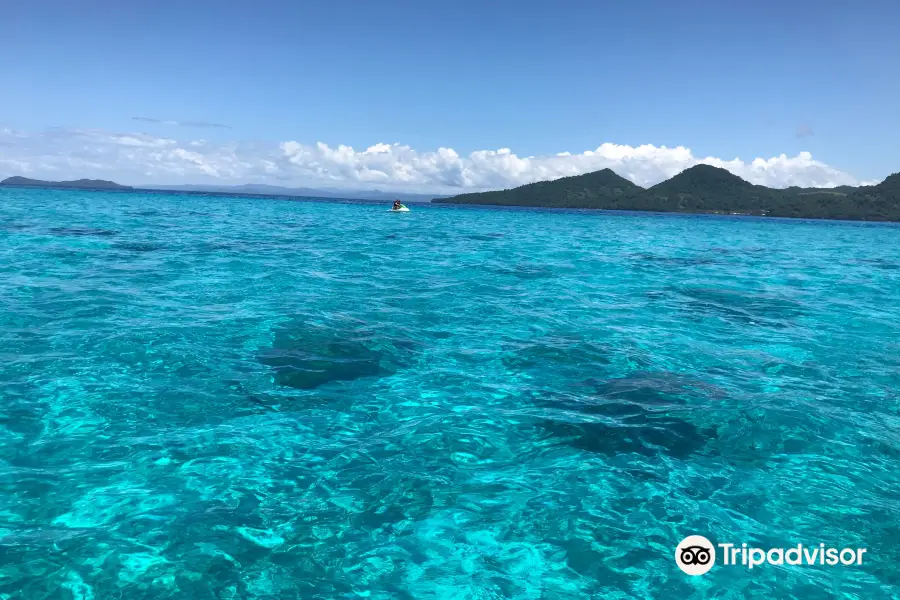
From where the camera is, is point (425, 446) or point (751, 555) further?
point (425, 446)

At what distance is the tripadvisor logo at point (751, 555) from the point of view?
619 centimetres

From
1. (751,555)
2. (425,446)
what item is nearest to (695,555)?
(751,555)

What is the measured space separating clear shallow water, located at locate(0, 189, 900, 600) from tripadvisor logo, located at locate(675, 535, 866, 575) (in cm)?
12

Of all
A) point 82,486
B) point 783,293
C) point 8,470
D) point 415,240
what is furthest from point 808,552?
point 415,240

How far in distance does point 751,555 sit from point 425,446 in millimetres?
4703

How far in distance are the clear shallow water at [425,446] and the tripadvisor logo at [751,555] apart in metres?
0.12

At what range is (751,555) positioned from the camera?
632cm

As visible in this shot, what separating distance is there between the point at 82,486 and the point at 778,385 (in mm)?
12997

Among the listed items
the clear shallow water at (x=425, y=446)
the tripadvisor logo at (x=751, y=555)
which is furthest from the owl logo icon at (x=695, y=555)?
the clear shallow water at (x=425, y=446)

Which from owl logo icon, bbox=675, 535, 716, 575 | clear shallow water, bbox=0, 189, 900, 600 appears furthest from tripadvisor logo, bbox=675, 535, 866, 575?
clear shallow water, bbox=0, 189, 900, 600

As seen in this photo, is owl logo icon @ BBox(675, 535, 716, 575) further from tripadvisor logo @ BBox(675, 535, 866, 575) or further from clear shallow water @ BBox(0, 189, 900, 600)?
clear shallow water @ BBox(0, 189, 900, 600)

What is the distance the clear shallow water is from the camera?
5.91m

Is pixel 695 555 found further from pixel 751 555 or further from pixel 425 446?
pixel 425 446

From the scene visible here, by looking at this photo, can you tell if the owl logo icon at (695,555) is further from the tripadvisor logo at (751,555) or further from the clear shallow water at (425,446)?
the clear shallow water at (425,446)
